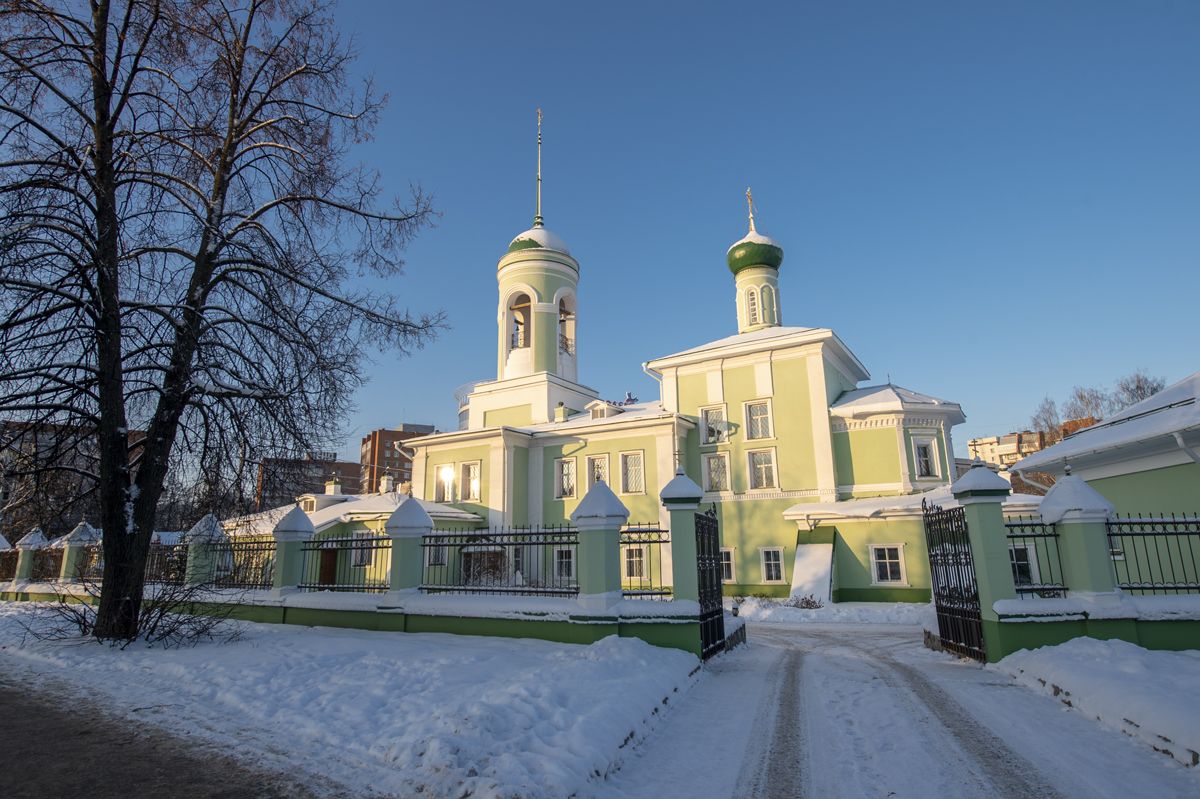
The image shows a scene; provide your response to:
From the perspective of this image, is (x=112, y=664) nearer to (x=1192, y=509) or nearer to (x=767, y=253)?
(x=1192, y=509)

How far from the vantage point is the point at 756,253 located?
1137 inches

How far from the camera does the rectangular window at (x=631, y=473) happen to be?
25.4 meters

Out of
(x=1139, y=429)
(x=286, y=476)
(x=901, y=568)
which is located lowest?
(x=901, y=568)

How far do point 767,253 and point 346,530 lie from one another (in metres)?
22.1

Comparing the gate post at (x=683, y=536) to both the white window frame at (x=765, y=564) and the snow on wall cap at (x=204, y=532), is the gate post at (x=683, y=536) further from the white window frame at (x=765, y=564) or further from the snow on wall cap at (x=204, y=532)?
the white window frame at (x=765, y=564)

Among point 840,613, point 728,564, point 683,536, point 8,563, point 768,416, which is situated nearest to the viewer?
point 683,536

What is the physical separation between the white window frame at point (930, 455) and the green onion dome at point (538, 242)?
1767 cm

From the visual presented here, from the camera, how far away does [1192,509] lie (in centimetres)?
1134

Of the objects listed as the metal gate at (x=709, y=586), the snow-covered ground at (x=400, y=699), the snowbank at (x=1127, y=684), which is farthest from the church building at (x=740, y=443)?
the snow-covered ground at (x=400, y=699)

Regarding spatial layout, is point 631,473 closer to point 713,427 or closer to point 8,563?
point 713,427

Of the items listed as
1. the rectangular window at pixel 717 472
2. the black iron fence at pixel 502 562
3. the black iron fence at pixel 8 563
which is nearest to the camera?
the black iron fence at pixel 502 562

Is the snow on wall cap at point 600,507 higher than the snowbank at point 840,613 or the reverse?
higher

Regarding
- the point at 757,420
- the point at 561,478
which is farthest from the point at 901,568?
the point at 561,478

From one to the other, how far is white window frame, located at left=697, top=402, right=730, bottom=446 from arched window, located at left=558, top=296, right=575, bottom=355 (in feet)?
29.2
